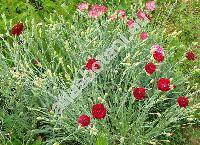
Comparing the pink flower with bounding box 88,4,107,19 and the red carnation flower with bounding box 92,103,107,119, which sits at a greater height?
the pink flower with bounding box 88,4,107,19

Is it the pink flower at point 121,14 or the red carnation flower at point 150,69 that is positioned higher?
the pink flower at point 121,14

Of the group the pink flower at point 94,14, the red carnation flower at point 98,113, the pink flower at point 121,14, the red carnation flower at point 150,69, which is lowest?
the red carnation flower at point 98,113

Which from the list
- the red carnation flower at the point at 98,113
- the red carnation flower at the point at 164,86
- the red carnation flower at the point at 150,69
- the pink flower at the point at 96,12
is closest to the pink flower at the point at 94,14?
the pink flower at the point at 96,12

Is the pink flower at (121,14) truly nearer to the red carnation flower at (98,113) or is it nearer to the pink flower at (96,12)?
the pink flower at (96,12)

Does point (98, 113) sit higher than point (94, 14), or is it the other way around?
point (94, 14)

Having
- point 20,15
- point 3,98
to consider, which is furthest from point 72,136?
point 20,15

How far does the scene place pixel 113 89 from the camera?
3.60m

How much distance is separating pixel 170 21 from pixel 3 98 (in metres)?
2.46

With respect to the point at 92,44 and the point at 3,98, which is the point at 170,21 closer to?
the point at 92,44

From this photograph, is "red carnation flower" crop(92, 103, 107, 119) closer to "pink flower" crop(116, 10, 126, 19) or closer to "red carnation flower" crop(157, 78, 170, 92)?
"red carnation flower" crop(157, 78, 170, 92)

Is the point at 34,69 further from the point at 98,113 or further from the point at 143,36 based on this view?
the point at 98,113

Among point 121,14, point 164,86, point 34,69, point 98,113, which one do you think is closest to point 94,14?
point 121,14

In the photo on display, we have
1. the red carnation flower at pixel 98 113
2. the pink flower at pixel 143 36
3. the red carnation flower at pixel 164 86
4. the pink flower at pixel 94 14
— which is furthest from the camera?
the pink flower at pixel 94 14

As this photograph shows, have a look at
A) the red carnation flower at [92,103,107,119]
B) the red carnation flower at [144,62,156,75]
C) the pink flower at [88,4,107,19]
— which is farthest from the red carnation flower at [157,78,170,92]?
the pink flower at [88,4,107,19]
